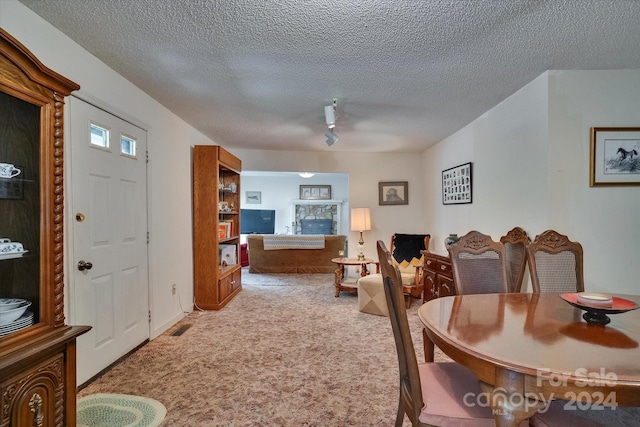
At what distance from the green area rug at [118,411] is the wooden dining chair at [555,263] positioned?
8.54 feet

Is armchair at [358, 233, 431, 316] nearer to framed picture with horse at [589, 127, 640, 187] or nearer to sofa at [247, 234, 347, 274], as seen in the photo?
sofa at [247, 234, 347, 274]

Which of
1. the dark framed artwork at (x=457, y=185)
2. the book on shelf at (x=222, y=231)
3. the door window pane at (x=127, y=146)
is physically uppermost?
the door window pane at (x=127, y=146)

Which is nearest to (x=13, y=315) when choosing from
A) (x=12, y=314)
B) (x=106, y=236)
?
(x=12, y=314)

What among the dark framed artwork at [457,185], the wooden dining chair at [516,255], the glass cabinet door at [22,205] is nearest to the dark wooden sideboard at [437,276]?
the wooden dining chair at [516,255]

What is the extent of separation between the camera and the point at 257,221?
951cm

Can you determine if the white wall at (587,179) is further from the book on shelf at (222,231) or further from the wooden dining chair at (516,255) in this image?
the book on shelf at (222,231)

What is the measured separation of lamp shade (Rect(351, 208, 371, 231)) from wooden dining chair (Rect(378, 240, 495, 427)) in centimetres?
387

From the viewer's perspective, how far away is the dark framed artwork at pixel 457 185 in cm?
396

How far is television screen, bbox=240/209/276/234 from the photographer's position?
9.44 m

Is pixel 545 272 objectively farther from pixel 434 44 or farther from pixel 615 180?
pixel 434 44

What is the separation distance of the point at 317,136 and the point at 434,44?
2.58 m

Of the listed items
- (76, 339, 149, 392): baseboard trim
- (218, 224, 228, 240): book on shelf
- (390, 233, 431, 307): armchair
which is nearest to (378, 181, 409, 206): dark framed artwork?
(390, 233, 431, 307): armchair

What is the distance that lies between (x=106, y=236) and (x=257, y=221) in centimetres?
705

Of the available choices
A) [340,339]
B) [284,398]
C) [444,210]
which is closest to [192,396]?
[284,398]
